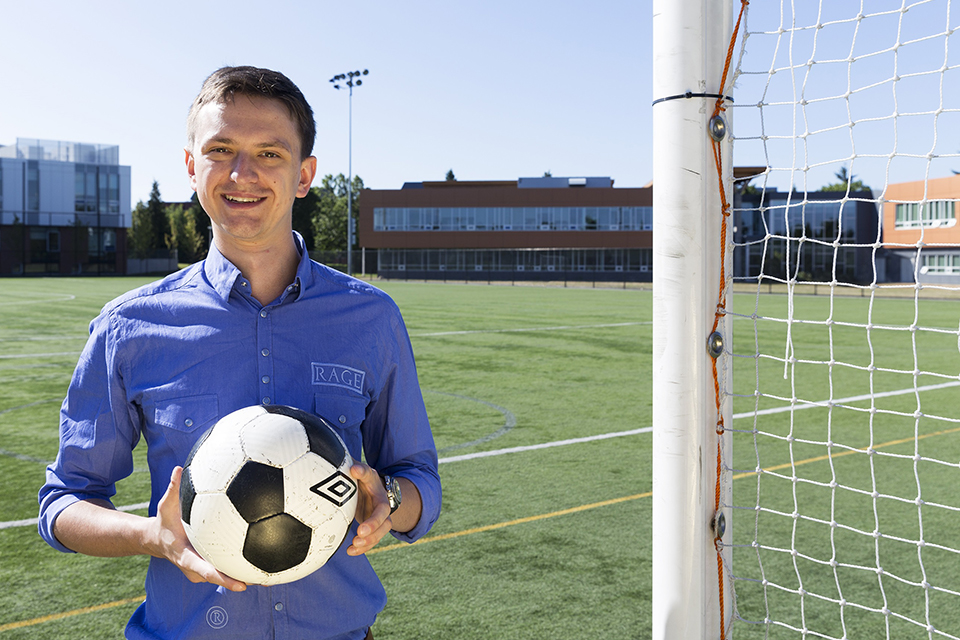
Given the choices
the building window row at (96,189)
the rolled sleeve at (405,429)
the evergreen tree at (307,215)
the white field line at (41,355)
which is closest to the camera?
the rolled sleeve at (405,429)

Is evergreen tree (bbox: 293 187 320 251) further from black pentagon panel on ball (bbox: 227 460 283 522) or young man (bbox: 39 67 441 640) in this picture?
black pentagon panel on ball (bbox: 227 460 283 522)

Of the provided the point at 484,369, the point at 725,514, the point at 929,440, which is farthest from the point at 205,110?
the point at 484,369

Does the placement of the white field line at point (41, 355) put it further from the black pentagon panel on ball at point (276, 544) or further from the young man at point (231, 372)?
the black pentagon panel on ball at point (276, 544)

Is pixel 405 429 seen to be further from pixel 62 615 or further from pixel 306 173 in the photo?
pixel 62 615

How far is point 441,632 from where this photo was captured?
4.04 m

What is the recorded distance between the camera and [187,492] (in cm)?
193

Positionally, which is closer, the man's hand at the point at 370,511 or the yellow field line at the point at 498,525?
the man's hand at the point at 370,511

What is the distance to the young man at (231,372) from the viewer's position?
6.48 ft

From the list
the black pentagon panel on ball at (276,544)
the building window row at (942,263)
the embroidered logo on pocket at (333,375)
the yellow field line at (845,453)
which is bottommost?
the yellow field line at (845,453)

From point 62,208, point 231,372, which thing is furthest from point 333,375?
point 62,208

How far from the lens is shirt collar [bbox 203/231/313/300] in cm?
204

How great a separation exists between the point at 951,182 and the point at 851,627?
179ft

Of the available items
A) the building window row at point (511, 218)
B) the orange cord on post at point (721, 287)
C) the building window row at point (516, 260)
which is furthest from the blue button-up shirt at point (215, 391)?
the building window row at point (511, 218)

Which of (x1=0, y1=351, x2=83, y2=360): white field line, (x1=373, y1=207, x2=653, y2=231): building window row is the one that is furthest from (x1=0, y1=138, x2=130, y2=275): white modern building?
(x1=0, y1=351, x2=83, y2=360): white field line
